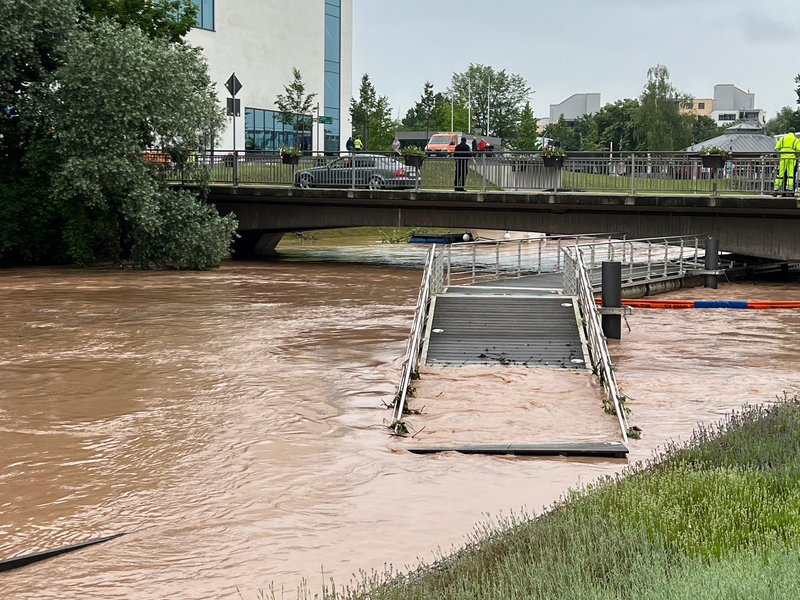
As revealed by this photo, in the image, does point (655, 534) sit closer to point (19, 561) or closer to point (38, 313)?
point (19, 561)

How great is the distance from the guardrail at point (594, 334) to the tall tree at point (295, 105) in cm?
4306

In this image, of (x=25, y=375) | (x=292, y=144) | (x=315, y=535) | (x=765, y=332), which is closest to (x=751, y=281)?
(x=765, y=332)

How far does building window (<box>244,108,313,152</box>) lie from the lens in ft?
211

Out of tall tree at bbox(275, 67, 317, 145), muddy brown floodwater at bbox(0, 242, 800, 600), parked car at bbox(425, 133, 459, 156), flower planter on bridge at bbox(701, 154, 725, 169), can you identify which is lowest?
muddy brown floodwater at bbox(0, 242, 800, 600)

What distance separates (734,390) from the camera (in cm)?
1582

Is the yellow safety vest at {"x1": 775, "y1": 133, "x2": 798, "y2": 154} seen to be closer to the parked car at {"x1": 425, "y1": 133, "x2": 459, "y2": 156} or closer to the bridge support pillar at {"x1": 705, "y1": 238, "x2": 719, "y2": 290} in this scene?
the bridge support pillar at {"x1": 705, "y1": 238, "x2": 719, "y2": 290}

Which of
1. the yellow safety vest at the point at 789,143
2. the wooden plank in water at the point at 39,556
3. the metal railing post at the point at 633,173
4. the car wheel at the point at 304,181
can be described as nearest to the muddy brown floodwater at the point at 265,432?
the wooden plank in water at the point at 39,556

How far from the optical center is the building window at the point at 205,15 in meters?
59.2

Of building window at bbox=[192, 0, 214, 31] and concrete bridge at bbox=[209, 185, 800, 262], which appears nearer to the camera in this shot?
concrete bridge at bbox=[209, 185, 800, 262]

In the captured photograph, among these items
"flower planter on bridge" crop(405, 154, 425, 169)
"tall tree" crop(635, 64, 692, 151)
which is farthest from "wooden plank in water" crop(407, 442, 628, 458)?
"tall tree" crop(635, 64, 692, 151)

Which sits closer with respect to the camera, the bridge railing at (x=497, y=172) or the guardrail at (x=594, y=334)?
the guardrail at (x=594, y=334)

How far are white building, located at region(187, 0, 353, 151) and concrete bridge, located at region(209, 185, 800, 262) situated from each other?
70.8 feet

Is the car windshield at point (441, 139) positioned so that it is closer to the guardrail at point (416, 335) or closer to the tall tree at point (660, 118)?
the tall tree at point (660, 118)

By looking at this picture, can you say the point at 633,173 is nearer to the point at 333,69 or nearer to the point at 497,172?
the point at 497,172
